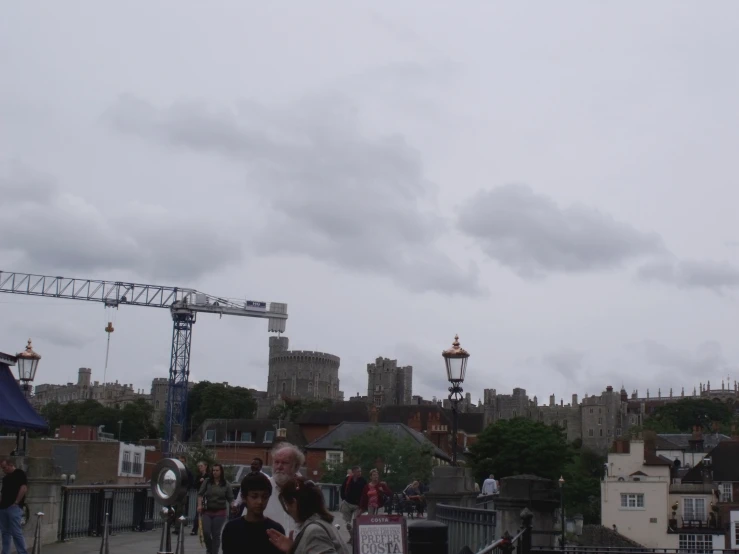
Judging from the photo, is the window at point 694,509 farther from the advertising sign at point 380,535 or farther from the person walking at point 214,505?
the advertising sign at point 380,535

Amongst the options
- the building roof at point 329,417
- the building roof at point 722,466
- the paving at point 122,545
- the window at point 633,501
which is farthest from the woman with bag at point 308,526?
the building roof at point 329,417

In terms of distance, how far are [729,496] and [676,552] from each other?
65.2 metres

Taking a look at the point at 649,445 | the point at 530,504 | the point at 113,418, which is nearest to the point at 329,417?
the point at 649,445

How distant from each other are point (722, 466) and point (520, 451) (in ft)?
52.0

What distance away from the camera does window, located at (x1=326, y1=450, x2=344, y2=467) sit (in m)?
70.9

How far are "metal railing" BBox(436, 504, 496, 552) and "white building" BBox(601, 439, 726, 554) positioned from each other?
58.1 meters

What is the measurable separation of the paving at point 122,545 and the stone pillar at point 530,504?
4062 mm

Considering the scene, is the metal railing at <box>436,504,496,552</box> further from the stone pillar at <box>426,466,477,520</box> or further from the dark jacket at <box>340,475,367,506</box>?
the stone pillar at <box>426,466,477,520</box>

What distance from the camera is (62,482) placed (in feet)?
58.5

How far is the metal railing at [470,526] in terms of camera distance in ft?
44.1

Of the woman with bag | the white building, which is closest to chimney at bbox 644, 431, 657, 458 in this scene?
the white building

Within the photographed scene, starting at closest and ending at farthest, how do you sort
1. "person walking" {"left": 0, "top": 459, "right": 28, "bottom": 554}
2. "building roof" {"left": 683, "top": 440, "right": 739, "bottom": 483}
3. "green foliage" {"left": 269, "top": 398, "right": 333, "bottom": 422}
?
"person walking" {"left": 0, "top": 459, "right": 28, "bottom": 554} → "building roof" {"left": 683, "top": 440, "right": 739, "bottom": 483} → "green foliage" {"left": 269, "top": 398, "right": 333, "bottom": 422}

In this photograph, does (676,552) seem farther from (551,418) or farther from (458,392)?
(551,418)

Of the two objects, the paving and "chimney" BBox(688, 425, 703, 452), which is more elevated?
"chimney" BBox(688, 425, 703, 452)
